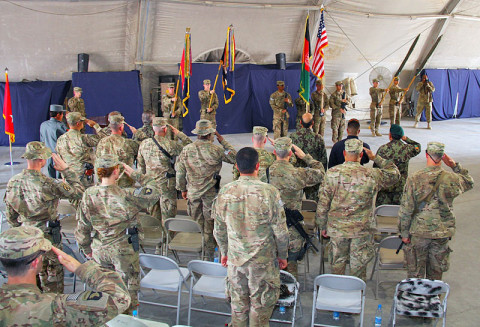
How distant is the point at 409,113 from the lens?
59.5 feet

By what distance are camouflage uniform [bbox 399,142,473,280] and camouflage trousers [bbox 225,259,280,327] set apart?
1744 millimetres

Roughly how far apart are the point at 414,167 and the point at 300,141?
4.57 metres

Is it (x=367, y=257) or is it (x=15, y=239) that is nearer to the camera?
(x=15, y=239)

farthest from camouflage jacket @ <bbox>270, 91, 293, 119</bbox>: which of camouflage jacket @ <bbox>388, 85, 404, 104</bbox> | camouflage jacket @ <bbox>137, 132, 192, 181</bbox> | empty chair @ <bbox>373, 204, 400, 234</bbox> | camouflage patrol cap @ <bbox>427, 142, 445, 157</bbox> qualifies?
camouflage patrol cap @ <bbox>427, 142, 445, 157</bbox>

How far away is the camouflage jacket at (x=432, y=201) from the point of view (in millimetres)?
4363

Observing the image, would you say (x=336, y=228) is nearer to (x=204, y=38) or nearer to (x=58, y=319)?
(x=58, y=319)

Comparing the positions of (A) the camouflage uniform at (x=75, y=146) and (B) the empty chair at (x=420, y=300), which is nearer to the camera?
(B) the empty chair at (x=420, y=300)

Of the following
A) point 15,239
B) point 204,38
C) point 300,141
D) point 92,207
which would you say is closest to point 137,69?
point 204,38

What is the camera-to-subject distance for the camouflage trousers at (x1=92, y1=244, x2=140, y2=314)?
3.96m

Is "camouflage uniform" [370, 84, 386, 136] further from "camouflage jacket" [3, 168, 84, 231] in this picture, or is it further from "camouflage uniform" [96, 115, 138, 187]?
"camouflage jacket" [3, 168, 84, 231]

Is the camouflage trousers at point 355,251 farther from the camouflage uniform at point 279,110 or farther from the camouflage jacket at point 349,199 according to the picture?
the camouflage uniform at point 279,110

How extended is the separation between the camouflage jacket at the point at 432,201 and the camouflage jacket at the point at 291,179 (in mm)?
949

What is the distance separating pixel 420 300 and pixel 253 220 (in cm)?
176

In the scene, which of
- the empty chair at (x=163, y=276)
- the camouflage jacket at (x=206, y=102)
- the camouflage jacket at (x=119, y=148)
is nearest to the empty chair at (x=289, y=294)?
the empty chair at (x=163, y=276)
